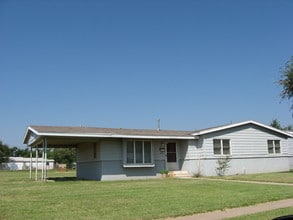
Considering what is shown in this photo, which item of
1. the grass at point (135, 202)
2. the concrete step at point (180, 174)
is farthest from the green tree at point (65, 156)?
the grass at point (135, 202)

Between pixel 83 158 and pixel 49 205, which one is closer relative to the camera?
pixel 49 205

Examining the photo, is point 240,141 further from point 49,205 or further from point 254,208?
point 49,205

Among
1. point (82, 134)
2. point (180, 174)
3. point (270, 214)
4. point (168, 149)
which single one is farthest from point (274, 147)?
point (270, 214)

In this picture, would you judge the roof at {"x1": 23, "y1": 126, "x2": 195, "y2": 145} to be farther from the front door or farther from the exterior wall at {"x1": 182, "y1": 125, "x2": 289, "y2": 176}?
the front door

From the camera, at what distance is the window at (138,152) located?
23984 mm

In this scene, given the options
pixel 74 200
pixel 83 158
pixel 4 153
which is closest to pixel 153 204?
pixel 74 200

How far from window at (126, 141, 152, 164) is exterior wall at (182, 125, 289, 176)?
281 cm

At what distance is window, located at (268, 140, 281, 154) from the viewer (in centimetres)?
2827

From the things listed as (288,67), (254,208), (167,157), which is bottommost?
(254,208)

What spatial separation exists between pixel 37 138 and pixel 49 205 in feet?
38.7

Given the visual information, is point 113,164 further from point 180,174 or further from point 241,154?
point 241,154

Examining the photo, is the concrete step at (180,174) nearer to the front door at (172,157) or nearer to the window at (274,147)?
the front door at (172,157)

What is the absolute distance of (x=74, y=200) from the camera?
12531 millimetres

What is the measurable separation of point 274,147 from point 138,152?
10509 millimetres
